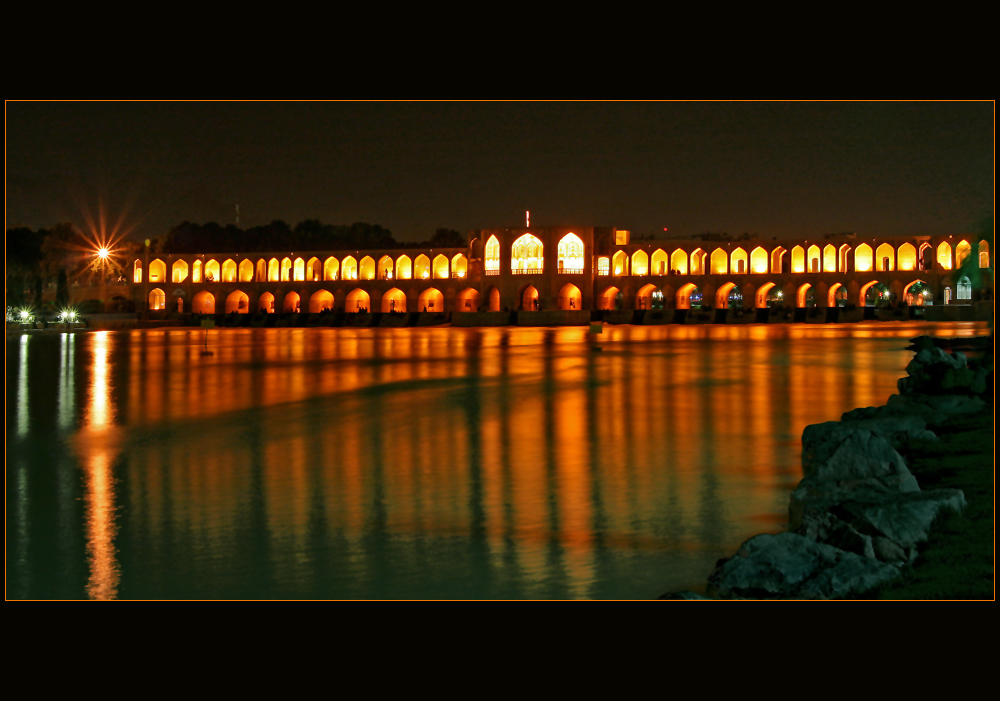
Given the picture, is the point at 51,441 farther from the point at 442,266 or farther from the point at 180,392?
the point at 442,266

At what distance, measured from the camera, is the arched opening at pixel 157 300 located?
38812 millimetres

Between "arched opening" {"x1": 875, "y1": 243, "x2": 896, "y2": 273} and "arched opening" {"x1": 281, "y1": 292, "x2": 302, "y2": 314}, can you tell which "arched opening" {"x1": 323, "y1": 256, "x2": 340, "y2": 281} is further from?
"arched opening" {"x1": 875, "y1": 243, "x2": 896, "y2": 273}

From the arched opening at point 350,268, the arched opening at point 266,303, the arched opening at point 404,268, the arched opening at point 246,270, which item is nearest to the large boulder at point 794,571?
the arched opening at point 404,268

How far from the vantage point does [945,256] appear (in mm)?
31922

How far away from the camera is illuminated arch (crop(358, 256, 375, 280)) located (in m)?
37.0

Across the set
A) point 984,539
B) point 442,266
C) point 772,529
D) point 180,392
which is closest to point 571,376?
point 180,392

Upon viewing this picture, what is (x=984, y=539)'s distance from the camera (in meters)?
3.18

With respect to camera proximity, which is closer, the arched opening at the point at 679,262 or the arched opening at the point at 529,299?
the arched opening at the point at 529,299

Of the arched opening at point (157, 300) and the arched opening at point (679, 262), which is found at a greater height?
the arched opening at point (679, 262)

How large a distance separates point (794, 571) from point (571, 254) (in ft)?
102

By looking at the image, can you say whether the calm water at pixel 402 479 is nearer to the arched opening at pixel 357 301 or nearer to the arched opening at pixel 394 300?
the arched opening at pixel 394 300

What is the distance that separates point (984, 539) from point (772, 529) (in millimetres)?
830

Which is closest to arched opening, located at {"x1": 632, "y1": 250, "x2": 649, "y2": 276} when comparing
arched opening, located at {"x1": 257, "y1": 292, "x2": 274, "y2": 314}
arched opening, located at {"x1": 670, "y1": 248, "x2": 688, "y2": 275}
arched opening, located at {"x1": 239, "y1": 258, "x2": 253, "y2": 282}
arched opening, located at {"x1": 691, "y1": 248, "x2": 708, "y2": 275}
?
arched opening, located at {"x1": 670, "y1": 248, "x2": 688, "y2": 275}

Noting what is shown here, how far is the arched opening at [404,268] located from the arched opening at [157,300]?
9.99m
